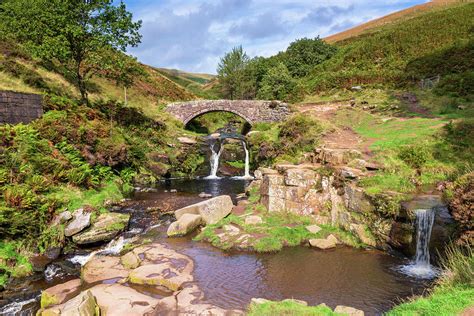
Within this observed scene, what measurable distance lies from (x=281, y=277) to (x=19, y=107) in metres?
20.6

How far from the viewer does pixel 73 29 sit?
26.8 m

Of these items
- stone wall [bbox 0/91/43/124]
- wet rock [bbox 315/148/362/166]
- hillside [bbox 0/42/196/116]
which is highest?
hillside [bbox 0/42/196/116]

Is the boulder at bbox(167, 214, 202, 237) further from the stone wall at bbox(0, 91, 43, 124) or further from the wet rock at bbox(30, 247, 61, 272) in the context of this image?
the stone wall at bbox(0, 91, 43, 124)

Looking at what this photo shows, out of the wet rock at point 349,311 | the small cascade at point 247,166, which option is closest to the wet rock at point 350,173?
the wet rock at point 349,311

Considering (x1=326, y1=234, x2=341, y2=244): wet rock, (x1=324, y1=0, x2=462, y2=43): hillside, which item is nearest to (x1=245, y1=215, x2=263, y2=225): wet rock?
(x1=326, y1=234, x2=341, y2=244): wet rock

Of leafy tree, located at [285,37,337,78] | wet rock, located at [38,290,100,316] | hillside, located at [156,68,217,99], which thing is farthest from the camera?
hillside, located at [156,68,217,99]

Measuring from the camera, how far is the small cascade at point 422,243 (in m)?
12.4

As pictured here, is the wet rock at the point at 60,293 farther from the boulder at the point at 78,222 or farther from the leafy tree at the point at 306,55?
the leafy tree at the point at 306,55

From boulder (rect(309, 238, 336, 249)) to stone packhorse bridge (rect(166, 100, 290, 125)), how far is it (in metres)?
24.8

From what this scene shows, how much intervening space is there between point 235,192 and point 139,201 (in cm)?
716

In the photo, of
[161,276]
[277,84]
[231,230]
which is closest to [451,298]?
[161,276]

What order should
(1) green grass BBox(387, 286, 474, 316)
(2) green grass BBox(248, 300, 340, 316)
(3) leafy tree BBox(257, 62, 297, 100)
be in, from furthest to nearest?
(3) leafy tree BBox(257, 62, 297, 100) < (2) green grass BBox(248, 300, 340, 316) < (1) green grass BBox(387, 286, 474, 316)

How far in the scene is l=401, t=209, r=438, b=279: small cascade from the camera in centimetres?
1239

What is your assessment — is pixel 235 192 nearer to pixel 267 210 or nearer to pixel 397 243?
pixel 267 210
